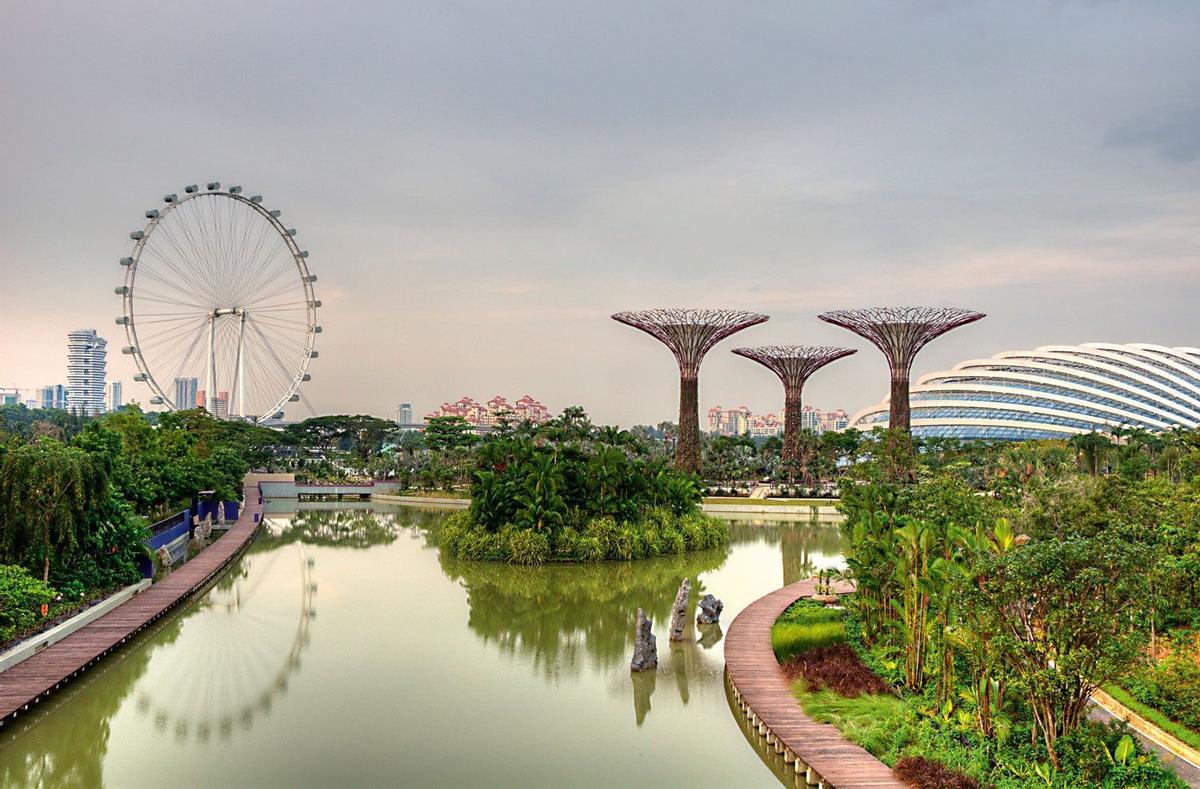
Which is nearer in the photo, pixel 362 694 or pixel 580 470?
pixel 362 694

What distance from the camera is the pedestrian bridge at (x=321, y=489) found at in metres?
64.8

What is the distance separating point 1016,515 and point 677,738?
15.0 m

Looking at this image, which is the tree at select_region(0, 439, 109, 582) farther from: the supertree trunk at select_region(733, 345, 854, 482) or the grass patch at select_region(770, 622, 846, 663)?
the supertree trunk at select_region(733, 345, 854, 482)

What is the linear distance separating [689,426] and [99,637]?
121 feet

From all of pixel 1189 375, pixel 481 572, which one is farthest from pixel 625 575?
pixel 1189 375

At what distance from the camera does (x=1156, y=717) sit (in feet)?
48.8

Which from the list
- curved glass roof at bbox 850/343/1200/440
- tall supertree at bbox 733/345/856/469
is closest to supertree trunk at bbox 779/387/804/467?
tall supertree at bbox 733/345/856/469

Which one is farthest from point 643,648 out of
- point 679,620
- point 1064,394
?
point 1064,394

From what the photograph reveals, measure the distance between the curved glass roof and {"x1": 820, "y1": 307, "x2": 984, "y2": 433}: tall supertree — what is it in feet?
109

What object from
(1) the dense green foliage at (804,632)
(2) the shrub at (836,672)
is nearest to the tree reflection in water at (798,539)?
(1) the dense green foliage at (804,632)

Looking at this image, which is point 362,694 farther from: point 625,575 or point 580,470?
point 580,470

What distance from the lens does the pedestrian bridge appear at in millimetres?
64812

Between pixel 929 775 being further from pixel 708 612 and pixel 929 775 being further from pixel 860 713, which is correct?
pixel 708 612

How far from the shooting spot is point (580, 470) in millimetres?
34469
